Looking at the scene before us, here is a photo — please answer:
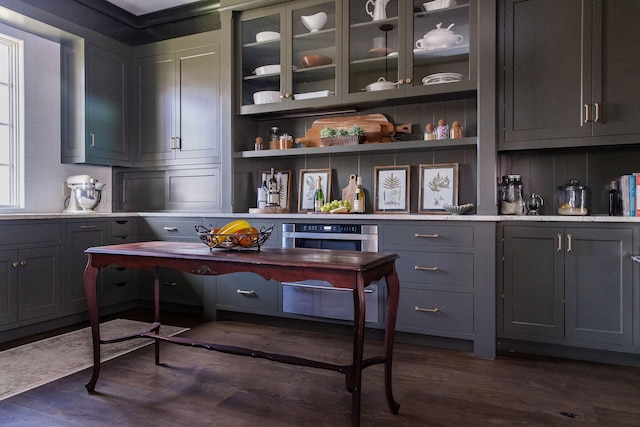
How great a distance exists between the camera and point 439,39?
3.14 m

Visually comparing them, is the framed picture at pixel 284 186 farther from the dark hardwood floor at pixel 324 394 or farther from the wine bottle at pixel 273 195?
the dark hardwood floor at pixel 324 394

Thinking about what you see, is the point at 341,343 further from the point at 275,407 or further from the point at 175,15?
the point at 175,15

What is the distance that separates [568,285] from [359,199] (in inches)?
64.3

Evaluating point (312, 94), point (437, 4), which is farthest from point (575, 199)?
point (312, 94)

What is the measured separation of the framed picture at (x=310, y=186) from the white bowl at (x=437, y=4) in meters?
1.51

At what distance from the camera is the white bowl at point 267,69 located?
12.2 ft

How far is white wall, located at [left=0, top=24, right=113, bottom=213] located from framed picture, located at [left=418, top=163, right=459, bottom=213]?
3300mm

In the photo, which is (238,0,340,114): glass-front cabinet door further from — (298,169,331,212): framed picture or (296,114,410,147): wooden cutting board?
(298,169,331,212): framed picture

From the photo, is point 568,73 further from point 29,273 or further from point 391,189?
point 29,273

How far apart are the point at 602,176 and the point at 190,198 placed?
3.49 m

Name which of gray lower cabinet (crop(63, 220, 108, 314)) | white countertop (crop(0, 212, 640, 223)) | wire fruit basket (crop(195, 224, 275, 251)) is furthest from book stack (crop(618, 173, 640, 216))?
gray lower cabinet (crop(63, 220, 108, 314))

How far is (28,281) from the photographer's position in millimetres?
3189

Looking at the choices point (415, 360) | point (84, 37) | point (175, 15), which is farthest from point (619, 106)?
point (84, 37)

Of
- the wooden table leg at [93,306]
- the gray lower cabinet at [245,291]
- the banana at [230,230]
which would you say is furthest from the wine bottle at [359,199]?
the wooden table leg at [93,306]
